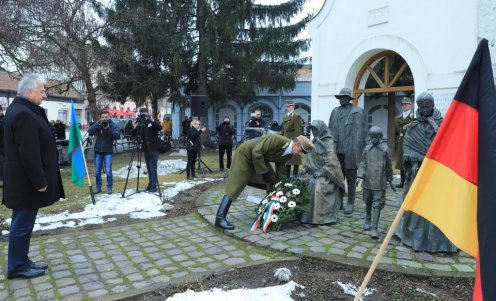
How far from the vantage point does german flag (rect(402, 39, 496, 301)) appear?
2.13 metres

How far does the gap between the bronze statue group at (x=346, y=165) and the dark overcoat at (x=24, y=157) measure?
2.46 metres

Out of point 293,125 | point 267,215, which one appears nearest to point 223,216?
point 267,215

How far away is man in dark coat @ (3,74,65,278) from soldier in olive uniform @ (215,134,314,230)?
2314 mm

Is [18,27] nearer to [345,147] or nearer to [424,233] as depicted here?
[345,147]

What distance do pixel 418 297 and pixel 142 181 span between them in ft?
25.2

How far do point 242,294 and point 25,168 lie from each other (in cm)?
238

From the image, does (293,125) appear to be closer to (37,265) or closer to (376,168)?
(376,168)

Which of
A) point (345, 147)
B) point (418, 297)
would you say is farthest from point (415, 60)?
point (418, 297)

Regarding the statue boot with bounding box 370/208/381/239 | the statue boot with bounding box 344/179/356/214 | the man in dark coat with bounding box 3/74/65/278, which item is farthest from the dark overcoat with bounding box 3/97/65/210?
the statue boot with bounding box 344/179/356/214

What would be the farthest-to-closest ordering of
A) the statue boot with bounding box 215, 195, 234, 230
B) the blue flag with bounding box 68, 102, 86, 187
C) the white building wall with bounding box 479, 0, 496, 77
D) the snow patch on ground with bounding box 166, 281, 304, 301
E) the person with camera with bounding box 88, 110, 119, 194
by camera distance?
the person with camera with bounding box 88, 110, 119, 194 < the white building wall with bounding box 479, 0, 496, 77 < the blue flag with bounding box 68, 102, 86, 187 < the statue boot with bounding box 215, 195, 234, 230 < the snow patch on ground with bounding box 166, 281, 304, 301

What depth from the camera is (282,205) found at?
5605mm

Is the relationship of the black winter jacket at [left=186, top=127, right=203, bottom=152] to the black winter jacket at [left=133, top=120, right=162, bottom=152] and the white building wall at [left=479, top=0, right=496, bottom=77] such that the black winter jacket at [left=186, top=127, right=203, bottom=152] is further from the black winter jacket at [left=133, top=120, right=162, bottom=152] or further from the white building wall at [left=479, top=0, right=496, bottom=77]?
the white building wall at [left=479, top=0, right=496, bottom=77]

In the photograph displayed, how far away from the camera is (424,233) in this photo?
186 inches

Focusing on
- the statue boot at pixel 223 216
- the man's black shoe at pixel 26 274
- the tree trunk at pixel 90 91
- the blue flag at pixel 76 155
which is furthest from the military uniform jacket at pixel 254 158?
the tree trunk at pixel 90 91
